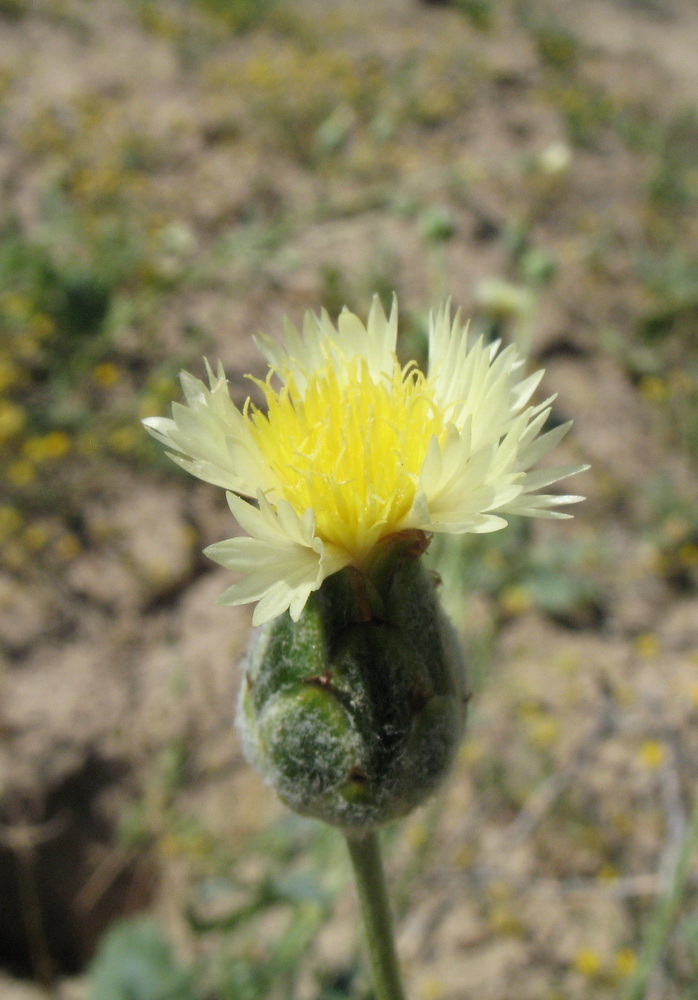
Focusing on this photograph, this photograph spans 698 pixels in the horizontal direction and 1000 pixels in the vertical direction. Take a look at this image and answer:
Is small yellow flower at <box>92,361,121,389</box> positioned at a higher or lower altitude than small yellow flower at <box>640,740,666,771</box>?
higher

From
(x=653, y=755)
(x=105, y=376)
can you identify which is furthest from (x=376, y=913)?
(x=105, y=376)

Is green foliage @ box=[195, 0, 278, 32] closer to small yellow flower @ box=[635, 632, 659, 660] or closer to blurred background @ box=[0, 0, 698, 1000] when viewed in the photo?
blurred background @ box=[0, 0, 698, 1000]

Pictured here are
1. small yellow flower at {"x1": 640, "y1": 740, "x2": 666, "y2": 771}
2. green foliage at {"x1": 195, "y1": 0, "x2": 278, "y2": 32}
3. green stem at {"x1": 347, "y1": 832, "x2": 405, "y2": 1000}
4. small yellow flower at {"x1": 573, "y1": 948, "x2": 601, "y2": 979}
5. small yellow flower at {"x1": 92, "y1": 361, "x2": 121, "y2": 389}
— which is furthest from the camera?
green foliage at {"x1": 195, "y1": 0, "x2": 278, "y2": 32}

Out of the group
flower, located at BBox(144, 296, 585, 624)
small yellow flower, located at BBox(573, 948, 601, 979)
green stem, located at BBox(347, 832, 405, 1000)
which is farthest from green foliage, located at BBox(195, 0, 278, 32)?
green stem, located at BBox(347, 832, 405, 1000)

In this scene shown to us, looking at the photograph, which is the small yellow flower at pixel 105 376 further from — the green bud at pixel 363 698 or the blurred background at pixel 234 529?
the green bud at pixel 363 698

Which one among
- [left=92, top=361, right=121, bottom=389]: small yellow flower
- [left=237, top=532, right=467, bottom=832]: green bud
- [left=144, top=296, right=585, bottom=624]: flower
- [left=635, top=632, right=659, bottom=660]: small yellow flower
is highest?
[left=144, top=296, right=585, bottom=624]: flower

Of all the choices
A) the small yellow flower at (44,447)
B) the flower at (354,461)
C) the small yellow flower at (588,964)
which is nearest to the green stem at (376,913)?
the flower at (354,461)
